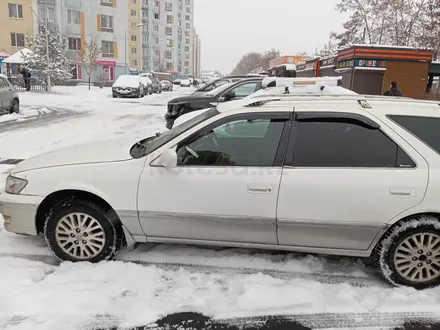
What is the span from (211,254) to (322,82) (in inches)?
142

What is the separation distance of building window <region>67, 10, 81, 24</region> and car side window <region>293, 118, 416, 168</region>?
52634 millimetres

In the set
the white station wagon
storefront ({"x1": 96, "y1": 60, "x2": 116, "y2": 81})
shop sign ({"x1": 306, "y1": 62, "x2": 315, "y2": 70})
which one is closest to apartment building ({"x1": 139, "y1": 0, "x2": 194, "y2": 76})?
storefront ({"x1": 96, "y1": 60, "x2": 116, "y2": 81})

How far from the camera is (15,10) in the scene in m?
43.6

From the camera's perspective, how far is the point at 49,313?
120 inches

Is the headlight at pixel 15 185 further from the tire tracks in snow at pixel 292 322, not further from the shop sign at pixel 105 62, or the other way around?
the shop sign at pixel 105 62

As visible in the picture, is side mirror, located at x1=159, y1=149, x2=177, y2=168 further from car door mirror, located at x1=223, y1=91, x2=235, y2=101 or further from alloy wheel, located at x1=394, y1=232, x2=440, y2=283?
car door mirror, located at x1=223, y1=91, x2=235, y2=101

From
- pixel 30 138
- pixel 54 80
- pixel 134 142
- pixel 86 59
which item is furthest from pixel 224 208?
pixel 86 59

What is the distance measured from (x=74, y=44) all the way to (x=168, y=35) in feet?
214

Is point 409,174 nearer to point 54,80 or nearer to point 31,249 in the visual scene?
point 31,249

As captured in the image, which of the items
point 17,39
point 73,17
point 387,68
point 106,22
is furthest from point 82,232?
point 106,22

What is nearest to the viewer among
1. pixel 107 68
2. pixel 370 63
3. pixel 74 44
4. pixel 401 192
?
pixel 401 192

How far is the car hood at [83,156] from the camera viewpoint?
12.6 ft

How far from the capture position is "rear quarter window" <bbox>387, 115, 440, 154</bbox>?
346cm

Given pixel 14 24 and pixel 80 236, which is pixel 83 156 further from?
pixel 14 24
